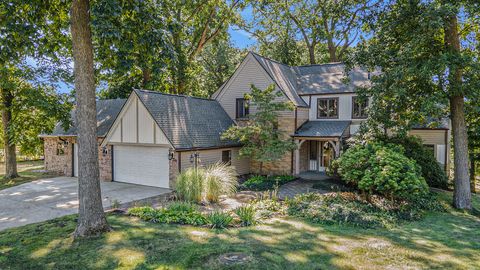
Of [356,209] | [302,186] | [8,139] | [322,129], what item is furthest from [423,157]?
[8,139]

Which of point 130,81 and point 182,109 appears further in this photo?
point 130,81

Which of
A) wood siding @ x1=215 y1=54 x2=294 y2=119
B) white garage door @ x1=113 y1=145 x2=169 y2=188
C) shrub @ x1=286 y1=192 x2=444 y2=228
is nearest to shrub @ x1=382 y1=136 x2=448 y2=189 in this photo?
shrub @ x1=286 y1=192 x2=444 y2=228

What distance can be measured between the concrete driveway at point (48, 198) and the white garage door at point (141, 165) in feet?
1.58

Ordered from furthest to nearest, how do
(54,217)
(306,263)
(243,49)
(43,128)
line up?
(243,49) < (43,128) < (54,217) < (306,263)

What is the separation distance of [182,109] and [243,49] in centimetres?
1784

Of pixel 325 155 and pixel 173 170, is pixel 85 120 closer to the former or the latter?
pixel 173 170

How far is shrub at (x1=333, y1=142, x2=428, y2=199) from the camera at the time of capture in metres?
11.1

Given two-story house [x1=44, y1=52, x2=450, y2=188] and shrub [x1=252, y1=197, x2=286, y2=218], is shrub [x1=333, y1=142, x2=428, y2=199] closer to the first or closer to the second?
shrub [x1=252, y1=197, x2=286, y2=218]

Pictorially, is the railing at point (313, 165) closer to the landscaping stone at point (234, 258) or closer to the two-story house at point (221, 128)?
the two-story house at point (221, 128)

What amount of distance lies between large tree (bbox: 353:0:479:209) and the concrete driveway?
11.1m

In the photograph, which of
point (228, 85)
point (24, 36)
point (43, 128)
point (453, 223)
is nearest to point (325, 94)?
point (228, 85)

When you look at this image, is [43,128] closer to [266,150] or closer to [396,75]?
[266,150]

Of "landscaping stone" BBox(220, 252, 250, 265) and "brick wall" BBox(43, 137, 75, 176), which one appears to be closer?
"landscaping stone" BBox(220, 252, 250, 265)

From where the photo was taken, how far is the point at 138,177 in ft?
54.3
